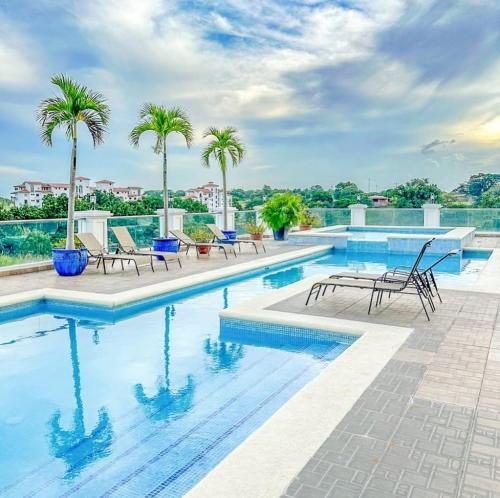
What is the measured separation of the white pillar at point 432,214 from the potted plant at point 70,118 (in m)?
13.4

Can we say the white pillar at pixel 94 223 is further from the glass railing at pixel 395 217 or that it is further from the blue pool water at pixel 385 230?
the glass railing at pixel 395 217

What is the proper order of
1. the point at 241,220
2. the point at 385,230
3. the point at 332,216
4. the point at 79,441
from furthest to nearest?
the point at 332,216, the point at 385,230, the point at 241,220, the point at 79,441

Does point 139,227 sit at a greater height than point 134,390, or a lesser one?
greater

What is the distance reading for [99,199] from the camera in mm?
23500

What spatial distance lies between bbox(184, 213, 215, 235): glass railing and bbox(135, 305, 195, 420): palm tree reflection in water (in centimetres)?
1006

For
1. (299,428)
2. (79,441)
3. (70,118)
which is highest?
(70,118)

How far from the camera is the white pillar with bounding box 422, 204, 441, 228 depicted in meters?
18.6

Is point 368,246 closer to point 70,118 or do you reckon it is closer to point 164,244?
point 164,244

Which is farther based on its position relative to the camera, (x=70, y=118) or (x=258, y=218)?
(x=258, y=218)

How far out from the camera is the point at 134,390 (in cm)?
429

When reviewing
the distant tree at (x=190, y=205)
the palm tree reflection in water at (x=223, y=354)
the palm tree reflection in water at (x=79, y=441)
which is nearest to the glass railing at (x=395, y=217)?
the distant tree at (x=190, y=205)

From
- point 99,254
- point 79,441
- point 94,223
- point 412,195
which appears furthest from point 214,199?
point 79,441

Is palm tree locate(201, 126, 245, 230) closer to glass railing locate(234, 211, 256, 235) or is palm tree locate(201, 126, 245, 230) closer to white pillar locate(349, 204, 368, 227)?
glass railing locate(234, 211, 256, 235)

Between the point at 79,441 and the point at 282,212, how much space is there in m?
13.5
